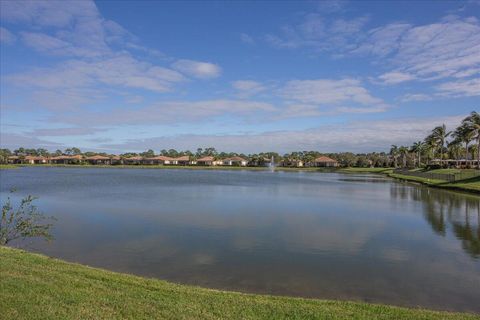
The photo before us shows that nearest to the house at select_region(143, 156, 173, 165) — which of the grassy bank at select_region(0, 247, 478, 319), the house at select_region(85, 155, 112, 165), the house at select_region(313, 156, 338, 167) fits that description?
the house at select_region(85, 155, 112, 165)

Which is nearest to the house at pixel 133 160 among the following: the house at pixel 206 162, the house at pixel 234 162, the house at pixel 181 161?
the house at pixel 181 161

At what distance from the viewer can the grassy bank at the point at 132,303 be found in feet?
23.7

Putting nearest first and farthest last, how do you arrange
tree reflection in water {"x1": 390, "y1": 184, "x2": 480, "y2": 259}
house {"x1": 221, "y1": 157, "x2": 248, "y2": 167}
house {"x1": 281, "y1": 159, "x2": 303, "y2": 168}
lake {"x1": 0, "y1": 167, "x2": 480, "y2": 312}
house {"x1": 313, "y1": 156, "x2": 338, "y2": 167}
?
lake {"x1": 0, "y1": 167, "x2": 480, "y2": 312} < tree reflection in water {"x1": 390, "y1": 184, "x2": 480, "y2": 259} < house {"x1": 313, "y1": 156, "x2": 338, "y2": 167} < house {"x1": 281, "y1": 159, "x2": 303, "y2": 168} < house {"x1": 221, "y1": 157, "x2": 248, "y2": 167}

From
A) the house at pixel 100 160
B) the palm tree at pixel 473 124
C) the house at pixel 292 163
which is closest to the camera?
the palm tree at pixel 473 124

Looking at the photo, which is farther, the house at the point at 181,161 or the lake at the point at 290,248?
the house at the point at 181,161

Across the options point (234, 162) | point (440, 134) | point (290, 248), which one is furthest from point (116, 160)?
point (290, 248)

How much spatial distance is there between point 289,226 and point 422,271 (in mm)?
8973

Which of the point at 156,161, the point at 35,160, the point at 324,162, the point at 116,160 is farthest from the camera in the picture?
the point at 35,160

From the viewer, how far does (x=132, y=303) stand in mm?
7922

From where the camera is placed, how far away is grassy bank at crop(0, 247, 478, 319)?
7.23 metres

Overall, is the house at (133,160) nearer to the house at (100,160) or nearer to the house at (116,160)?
the house at (116,160)

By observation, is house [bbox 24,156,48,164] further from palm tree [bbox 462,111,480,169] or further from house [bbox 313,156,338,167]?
palm tree [bbox 462,111,480,169]

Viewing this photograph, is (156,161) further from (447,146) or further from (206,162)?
(447,146)

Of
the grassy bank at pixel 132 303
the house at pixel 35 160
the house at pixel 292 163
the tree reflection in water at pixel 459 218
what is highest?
the house at pixel 35 160
